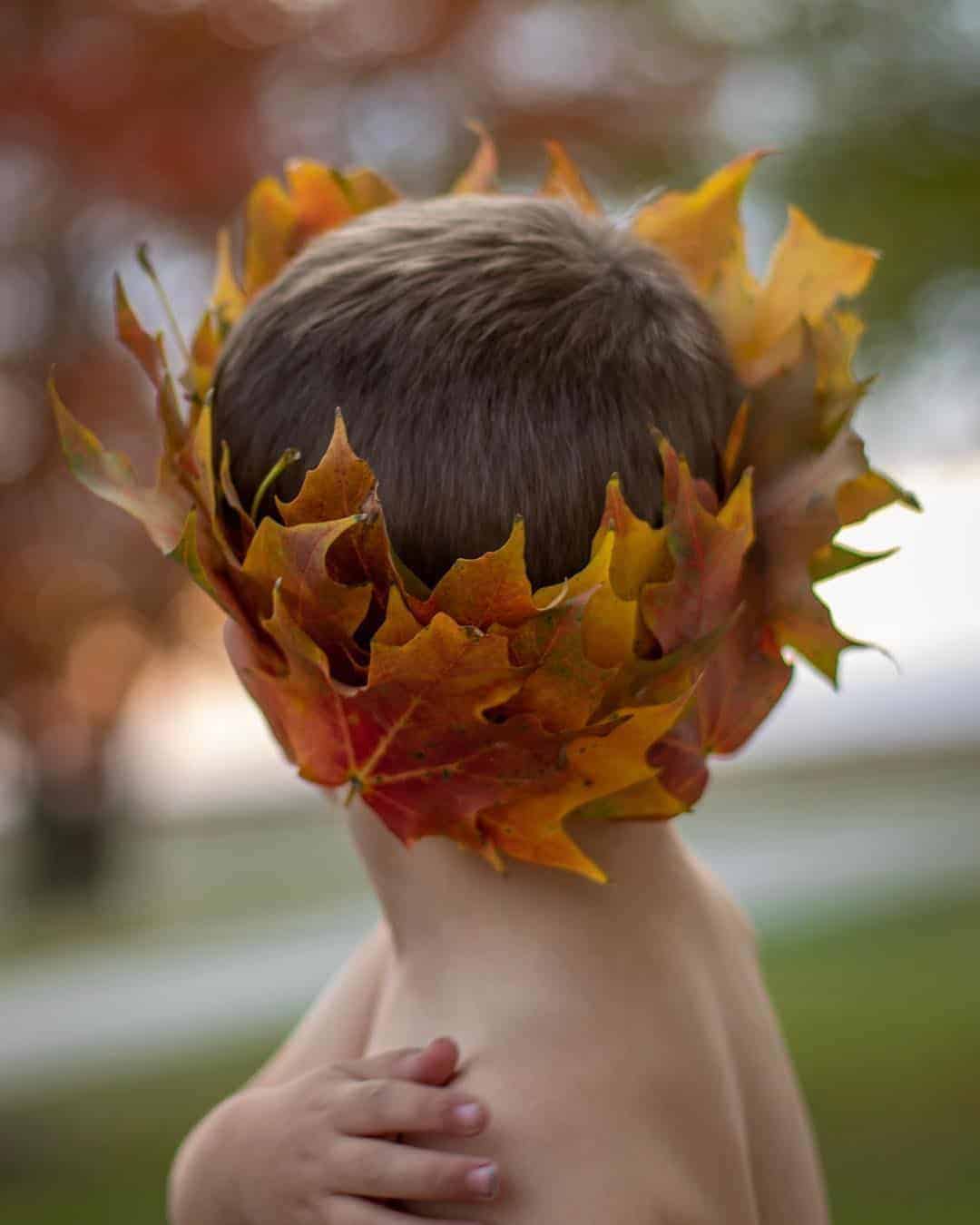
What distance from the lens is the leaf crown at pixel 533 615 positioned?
98 cm

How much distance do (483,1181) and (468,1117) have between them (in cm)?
5

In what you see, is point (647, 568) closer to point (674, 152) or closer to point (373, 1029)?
point (373, 1029)

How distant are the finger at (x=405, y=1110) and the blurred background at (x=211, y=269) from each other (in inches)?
90.0

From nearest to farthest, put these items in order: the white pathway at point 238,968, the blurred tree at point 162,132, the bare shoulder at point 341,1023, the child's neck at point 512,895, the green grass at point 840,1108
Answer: the child's neck at point 512,895, the bare shoulder at point 341,1023, the green grass at point 840,1108, the blurred tree at point 162,132, the white pathway at point 238,968

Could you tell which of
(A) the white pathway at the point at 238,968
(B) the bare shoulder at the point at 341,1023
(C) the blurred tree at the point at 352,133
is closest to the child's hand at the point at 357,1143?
(B) the bare shoulder at the point at 341,1023

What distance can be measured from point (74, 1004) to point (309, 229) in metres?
3.70

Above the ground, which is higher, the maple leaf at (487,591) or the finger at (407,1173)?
the maple leaf at (487,591)

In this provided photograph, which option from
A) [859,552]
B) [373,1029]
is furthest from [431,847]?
[859,552]

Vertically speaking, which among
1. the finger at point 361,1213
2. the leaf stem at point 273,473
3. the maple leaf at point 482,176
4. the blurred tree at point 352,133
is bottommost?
the finger at point 361,1213

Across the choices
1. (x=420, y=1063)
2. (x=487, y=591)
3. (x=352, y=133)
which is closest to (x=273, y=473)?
(x=487, y=591)

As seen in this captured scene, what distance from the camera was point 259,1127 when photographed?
1120 mm

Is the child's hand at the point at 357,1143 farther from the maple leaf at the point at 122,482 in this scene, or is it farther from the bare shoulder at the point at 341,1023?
the maple leaf at the point at 122,482

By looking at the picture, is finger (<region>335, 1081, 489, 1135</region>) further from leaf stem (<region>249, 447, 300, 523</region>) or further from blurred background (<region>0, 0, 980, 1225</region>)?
blurred background (<region>0, 0, 980, 1225</region>)

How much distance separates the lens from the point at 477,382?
1.03 meters
